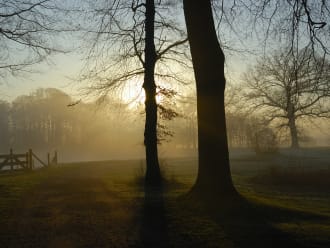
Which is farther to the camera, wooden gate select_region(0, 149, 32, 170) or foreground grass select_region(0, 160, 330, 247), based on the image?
wooden gate select_region(0, 149, 32, 170)

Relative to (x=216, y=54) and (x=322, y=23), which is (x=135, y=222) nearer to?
(x=216, y=54)

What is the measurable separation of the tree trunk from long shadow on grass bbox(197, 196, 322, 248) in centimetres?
915

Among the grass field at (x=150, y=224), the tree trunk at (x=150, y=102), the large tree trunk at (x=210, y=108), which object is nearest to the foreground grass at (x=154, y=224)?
the grass field at (x=150, y=224)

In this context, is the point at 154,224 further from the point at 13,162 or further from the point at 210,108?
the point at 13,162

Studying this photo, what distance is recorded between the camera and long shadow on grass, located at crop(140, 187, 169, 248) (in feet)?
23.7

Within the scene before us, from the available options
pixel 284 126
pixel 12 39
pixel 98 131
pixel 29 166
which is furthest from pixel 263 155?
pixel 98 131

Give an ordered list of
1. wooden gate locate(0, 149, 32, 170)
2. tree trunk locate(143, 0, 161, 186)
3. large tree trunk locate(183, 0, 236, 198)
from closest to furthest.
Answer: large tree trunk locate(183, 0, 236, 198) < tree trunk locate(143, 0, 161, 186) < wooden gate locate(0, 149, 32, 170)

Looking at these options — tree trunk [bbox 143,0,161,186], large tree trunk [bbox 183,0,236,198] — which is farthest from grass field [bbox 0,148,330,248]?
tree trunk [bbox 143,0,161,186]

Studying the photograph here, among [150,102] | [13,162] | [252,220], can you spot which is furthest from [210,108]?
[13,162]

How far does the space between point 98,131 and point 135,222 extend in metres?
95.1

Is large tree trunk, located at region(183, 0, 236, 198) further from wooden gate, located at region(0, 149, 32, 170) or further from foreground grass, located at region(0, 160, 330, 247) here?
wooden gate, located at region(0, 149, 32, 170)

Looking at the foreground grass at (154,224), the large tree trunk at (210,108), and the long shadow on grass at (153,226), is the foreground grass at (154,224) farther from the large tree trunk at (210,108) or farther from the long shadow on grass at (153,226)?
the large tree trunk at (210,108)

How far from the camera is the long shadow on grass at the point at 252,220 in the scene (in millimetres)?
7180

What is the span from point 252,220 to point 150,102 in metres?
11.3
